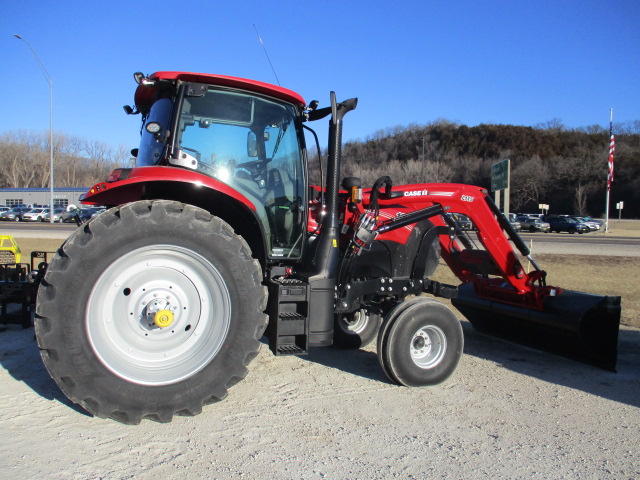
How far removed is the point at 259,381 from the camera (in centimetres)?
446

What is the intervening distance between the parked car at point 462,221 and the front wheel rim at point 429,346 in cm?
125

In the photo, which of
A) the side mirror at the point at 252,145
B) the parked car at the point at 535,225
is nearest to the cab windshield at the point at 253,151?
the side mirror at the point at 252,145

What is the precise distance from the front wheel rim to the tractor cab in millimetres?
1333

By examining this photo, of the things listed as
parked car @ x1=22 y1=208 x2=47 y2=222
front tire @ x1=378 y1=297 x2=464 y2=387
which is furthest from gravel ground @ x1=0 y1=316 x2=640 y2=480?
parked car @ x1=22 y1=208 x2=47 y2=222

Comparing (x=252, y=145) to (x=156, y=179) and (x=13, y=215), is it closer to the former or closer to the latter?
(x=156, y=179)

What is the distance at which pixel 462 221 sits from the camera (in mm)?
5402

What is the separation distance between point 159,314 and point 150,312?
78 mm

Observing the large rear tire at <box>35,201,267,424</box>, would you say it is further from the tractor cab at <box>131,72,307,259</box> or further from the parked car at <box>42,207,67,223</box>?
the parked car at <box>42,207,67,223</box>

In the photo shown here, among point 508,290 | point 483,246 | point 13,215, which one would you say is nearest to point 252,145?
point 483,246

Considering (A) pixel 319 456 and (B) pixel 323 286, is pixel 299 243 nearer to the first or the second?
(B) pixel 323 286

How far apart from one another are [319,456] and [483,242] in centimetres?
321

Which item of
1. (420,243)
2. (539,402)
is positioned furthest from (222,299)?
(539,402)

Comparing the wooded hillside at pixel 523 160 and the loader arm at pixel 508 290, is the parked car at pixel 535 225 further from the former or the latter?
the loader arm at pixel 508 290

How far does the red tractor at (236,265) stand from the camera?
329 centimetres
